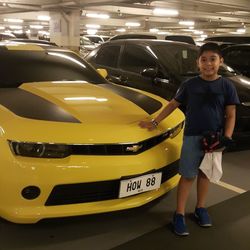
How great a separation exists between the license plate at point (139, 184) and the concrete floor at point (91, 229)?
0.36 m

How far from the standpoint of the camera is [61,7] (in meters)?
16.3

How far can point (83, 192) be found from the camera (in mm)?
2398

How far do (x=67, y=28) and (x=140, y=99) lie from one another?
1491cm

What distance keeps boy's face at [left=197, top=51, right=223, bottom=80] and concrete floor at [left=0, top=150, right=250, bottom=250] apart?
1.18 m

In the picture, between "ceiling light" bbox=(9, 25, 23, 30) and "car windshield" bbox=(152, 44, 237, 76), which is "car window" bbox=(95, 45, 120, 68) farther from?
"ceiling light" bbox=(9, 25, 23, 30)

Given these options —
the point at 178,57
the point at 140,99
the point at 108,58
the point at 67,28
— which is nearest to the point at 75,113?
the point at 140,99

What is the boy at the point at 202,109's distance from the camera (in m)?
2.63

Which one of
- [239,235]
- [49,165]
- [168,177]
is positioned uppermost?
[49,165]

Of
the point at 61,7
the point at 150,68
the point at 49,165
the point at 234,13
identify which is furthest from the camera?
the point at 234,13

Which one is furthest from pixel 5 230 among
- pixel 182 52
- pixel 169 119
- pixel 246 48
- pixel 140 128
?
pixel 246 48

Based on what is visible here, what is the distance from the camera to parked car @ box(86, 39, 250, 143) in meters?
4.71

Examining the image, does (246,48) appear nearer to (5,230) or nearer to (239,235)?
(239,235)

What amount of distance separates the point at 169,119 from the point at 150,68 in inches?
94.8

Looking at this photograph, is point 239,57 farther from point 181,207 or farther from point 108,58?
point 181,207
